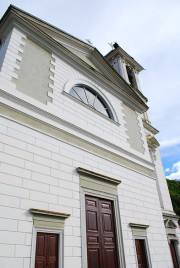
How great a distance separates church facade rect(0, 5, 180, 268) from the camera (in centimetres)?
481

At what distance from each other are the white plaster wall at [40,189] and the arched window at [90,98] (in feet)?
7.71

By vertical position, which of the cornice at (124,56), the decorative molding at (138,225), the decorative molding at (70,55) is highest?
the cornice at (124,56)

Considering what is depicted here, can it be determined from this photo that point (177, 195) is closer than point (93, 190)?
No

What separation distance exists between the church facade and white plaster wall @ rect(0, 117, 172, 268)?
0.07ft

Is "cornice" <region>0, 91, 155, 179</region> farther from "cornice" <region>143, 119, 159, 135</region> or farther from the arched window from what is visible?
"cornice" <region>143, 119, 159, 135</region>

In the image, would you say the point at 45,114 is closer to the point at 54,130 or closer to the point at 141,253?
the point at 54,130

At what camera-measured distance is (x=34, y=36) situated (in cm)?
760

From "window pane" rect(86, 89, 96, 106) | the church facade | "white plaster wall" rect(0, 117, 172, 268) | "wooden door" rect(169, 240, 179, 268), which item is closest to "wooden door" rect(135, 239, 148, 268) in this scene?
the church facade

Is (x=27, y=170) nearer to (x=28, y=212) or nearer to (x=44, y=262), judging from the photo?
(x=28, y=212)

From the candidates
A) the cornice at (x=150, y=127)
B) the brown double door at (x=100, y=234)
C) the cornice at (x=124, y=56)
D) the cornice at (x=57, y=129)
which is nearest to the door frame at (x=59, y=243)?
the brown double door at (x=100, y=234)

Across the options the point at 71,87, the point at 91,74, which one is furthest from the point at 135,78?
the point at 71,87

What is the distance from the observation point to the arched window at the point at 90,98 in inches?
326

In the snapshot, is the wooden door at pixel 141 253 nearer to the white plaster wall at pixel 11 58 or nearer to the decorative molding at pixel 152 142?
the white plaster wall at pixel 11 58

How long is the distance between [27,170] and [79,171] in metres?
1.56
